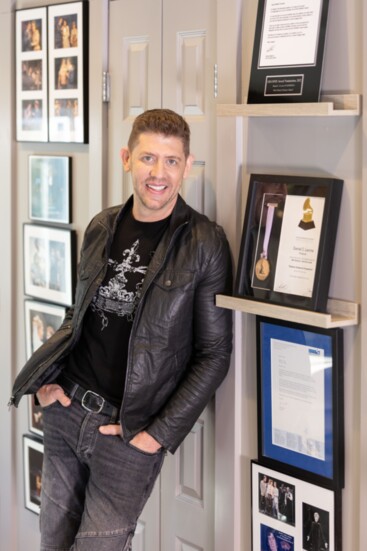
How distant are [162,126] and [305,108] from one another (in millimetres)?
425

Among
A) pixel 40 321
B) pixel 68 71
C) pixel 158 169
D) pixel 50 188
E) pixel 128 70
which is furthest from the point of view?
pixel 40 321

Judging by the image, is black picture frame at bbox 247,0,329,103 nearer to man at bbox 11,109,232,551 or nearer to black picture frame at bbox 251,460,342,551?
man at bbox 11,109,232,551

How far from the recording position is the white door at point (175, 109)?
2842mm

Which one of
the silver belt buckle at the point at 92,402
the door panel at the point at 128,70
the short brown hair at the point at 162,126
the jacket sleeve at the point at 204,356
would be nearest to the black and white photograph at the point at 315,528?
the jacket sleeve at the point at 204,356

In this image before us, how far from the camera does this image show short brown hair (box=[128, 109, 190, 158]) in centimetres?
258

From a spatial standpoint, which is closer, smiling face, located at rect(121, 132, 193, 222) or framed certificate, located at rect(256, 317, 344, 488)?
framed certificate, located at rect(256, 317, 344, 488)

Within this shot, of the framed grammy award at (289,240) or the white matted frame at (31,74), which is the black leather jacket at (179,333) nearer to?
the framed grammy award at (289,240)

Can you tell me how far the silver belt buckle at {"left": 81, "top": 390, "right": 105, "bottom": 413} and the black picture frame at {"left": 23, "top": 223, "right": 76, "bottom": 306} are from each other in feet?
2.46

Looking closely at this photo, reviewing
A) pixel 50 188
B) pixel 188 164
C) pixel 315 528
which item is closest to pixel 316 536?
pixel 315 528

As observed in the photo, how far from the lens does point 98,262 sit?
275cm

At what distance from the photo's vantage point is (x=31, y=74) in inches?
137

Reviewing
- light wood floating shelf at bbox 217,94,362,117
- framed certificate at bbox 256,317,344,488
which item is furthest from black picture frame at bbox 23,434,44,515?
light wood floating shelf at bbox 217,94,362,117

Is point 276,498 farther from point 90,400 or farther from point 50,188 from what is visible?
point 50,188

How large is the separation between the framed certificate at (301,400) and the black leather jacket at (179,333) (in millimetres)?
137
